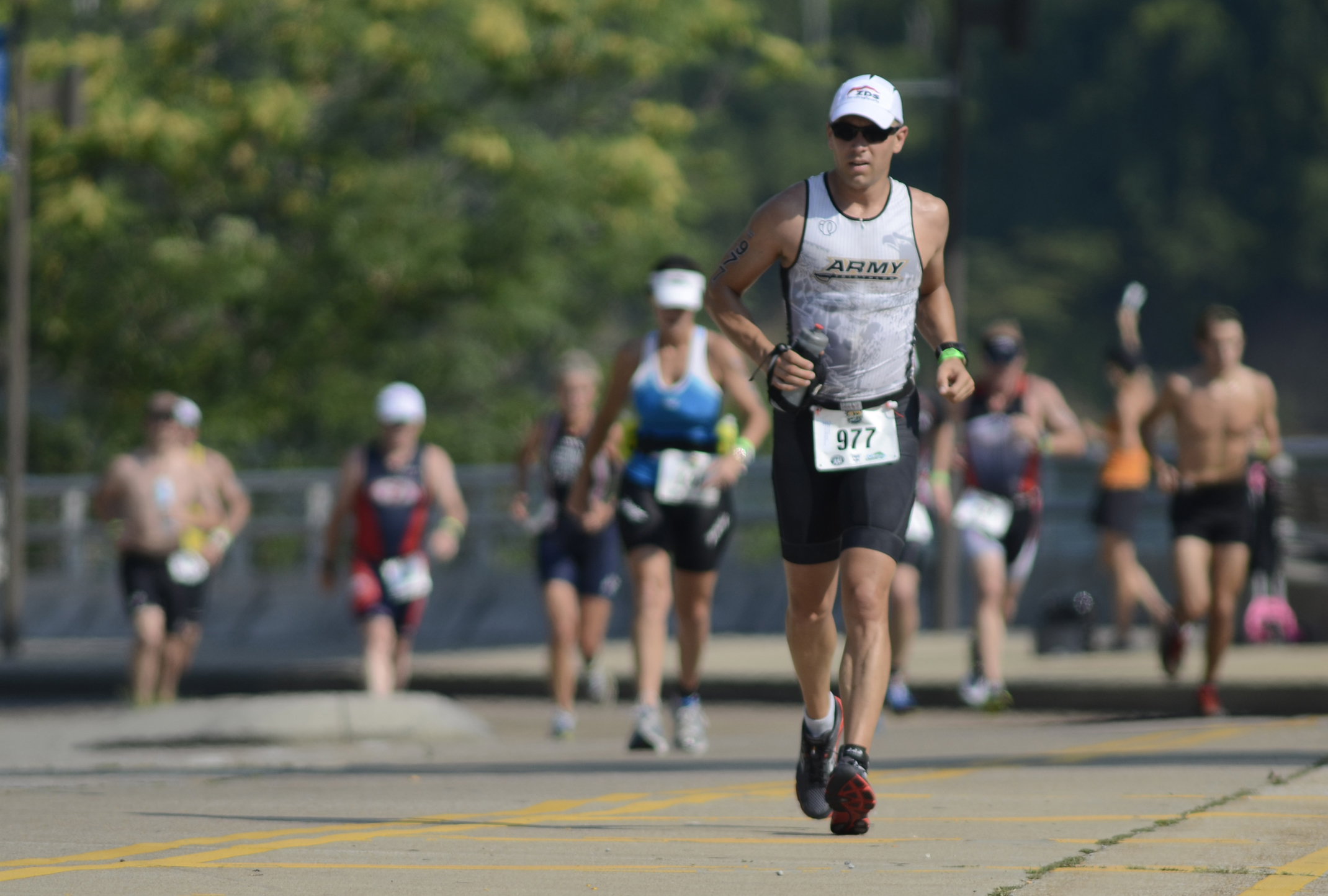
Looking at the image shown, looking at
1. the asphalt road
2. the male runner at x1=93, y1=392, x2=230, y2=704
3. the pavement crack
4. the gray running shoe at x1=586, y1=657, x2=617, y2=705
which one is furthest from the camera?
the male runner at x1=93, y1=392, x2=230, y2=704

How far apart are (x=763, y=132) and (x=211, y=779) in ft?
202

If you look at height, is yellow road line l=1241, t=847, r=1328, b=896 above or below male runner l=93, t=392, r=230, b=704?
below

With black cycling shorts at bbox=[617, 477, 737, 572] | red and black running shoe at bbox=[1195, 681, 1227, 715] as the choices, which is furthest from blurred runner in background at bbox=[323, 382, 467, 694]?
red and black running shoe at bbox=[1195, 681, 1227, 715]

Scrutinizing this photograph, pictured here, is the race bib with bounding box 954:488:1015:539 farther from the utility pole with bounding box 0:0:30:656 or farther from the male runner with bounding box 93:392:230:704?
the utility pole with bounding box 0:0:30:656

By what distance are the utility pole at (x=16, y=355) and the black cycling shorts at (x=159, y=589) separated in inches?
213

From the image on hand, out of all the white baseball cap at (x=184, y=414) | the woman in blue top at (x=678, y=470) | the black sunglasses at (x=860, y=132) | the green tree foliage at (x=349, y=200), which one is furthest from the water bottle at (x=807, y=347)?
the green tree foliage at (x=349, y=200)

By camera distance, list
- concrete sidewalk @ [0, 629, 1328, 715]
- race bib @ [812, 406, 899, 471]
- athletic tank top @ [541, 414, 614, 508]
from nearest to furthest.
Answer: race bib @ [812, 406, 899, 471] → athletic tank top @ [541, 414, 614, 508] → concrete sidewalk @ [0, 629, 1328, 715]

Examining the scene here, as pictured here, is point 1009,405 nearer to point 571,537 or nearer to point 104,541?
point 571,537

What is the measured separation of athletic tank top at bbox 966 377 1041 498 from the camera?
39.8 feet

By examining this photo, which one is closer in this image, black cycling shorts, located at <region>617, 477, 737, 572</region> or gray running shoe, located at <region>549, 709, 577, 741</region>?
black cycling shorts, located at <region>617, 477, 737, 572</region>

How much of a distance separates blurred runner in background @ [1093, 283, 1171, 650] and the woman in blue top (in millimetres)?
6171

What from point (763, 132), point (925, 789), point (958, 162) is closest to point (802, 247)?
point (925, 789)

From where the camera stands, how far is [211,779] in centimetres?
890

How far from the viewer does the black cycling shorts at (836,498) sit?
6.62 metres
